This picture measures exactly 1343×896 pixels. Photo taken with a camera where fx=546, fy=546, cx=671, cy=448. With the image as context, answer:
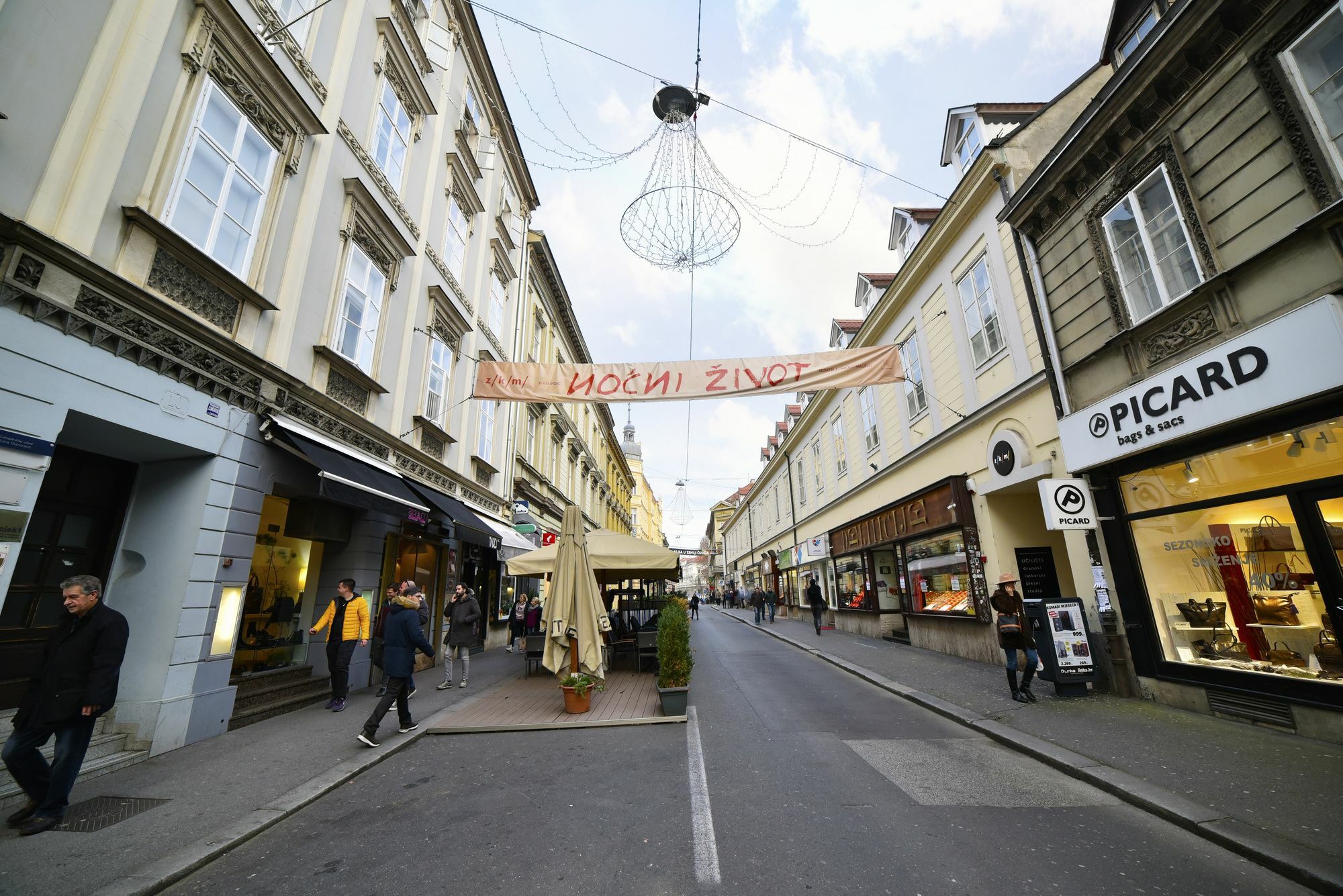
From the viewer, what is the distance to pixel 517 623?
17.8 m

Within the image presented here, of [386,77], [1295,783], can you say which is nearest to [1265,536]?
[1295,783]

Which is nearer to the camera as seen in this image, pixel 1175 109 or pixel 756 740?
pixel 756 740

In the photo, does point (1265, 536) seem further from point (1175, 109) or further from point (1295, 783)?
point (1175, 109)

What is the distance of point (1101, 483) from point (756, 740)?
21.7 feet

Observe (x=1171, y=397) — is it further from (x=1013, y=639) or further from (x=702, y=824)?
(x=702, y=824)

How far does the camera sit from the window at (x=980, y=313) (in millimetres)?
11797

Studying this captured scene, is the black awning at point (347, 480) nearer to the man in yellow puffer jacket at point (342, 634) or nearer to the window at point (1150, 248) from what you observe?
the man in yellow puffer jacket at point (342, 634)

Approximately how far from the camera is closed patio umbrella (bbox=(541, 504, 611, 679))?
8.23 metres

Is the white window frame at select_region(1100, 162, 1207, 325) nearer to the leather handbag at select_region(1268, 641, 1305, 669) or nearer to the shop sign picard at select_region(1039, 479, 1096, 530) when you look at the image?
the shop sign picard at select_region(1039, 479, 1096, 530)

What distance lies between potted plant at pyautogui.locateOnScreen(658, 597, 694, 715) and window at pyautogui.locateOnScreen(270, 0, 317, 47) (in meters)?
10.6

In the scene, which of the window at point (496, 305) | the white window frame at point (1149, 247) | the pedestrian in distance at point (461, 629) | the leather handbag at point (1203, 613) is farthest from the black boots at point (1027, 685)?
the window at point (496, 305)

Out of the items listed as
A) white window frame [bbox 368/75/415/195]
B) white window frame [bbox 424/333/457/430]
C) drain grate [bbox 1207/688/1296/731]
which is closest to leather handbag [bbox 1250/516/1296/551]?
drain grate [bbox 1207/688/1296/731]

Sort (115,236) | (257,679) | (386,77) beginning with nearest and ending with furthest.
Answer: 1. (115,236)
2. (257,679)
3. (386,77)

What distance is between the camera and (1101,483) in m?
8.40
